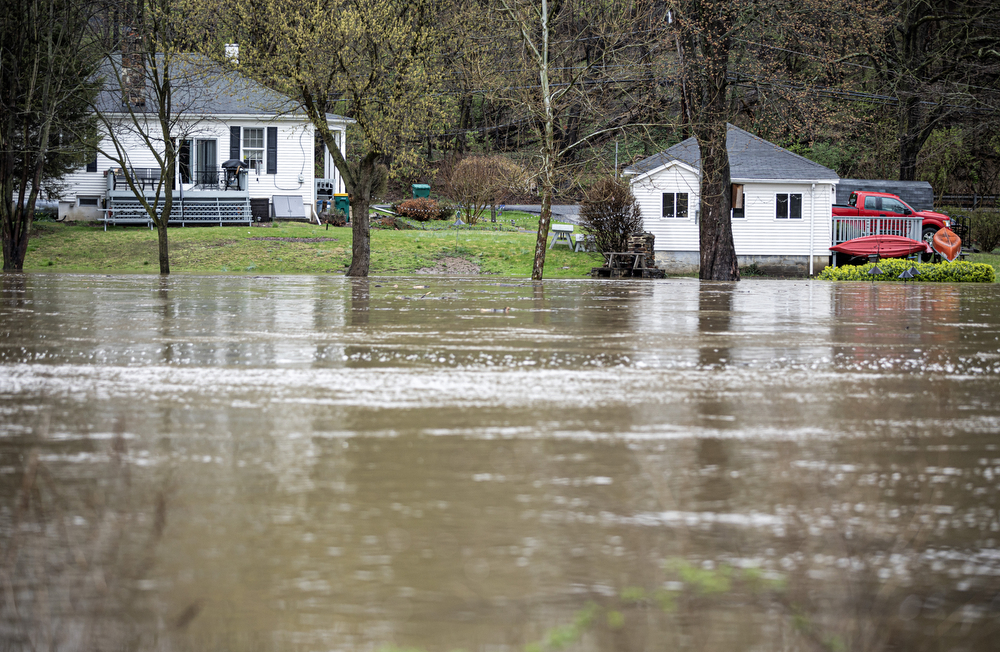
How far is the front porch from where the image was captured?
134 ft

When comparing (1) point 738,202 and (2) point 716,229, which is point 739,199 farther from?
(2) point 716,229

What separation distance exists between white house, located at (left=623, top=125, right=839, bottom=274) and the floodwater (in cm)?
3295

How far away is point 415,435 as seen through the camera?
4.36 metres

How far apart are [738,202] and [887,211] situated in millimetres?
7265

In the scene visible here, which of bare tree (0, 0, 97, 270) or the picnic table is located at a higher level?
bare tree (0, 0, 97, 270)

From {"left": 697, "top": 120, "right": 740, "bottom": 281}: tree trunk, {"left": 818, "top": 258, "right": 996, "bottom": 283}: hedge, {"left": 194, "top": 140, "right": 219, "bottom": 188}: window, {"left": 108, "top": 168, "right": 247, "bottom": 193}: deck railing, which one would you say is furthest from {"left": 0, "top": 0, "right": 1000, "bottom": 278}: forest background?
{"left": 194, "top": 140, "right": 219, "bottom": 188}: window

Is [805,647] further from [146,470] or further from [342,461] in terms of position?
[146,470]

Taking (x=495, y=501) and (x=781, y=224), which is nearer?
(x=495, y=501)

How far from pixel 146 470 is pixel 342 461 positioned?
688 mm

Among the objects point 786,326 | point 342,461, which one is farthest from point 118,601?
point 786,326

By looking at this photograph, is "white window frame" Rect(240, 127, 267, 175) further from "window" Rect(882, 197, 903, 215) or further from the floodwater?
the floodwater

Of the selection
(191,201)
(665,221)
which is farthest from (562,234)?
(191,201)

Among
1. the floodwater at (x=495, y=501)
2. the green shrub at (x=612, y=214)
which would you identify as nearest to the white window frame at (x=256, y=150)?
the green shrub at (x=612, y=214)

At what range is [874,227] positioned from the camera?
42.1m
